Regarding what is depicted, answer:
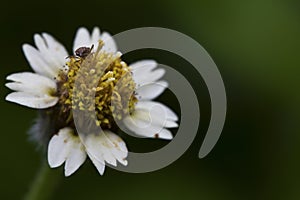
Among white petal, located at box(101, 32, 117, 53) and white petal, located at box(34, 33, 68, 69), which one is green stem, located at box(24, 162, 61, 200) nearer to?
white petal, located at box(34, 33, 68, 69)

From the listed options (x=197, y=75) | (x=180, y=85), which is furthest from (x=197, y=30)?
(x=180, y=85)

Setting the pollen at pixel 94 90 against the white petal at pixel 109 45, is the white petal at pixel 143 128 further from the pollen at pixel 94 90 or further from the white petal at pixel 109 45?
the white petal at pixel 109 45

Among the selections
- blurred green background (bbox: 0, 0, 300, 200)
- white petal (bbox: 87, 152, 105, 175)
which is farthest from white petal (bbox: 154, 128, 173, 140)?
blurred green background (bbox: 0, 0, 300, 200)

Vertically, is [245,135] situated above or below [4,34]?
below

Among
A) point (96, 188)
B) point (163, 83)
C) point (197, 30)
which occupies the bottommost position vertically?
point (96, 188)

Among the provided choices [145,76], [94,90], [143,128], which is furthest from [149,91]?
[94,90]

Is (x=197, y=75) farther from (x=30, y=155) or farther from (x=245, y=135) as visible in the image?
(x=30, y=155)
